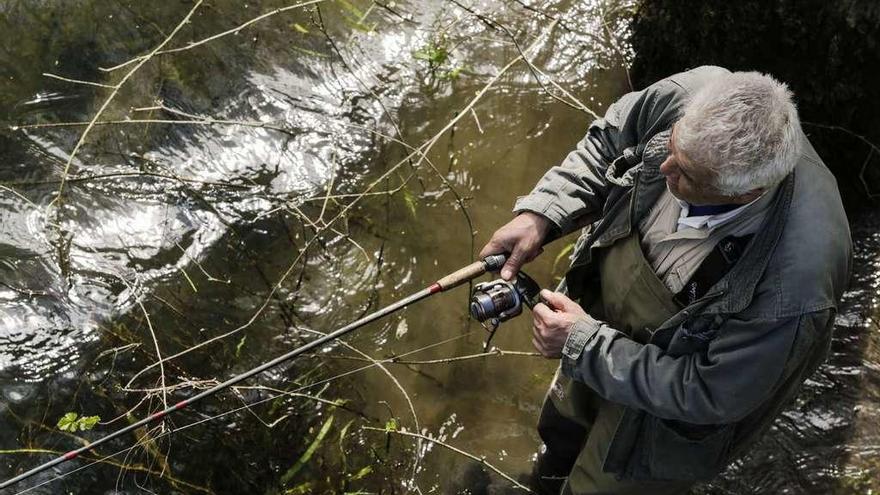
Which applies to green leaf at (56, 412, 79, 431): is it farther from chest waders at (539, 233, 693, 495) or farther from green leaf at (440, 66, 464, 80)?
green leaf at (440, 66, 464, 80)

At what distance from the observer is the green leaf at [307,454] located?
3.67m

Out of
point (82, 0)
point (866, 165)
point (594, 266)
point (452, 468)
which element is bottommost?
point (452, 468)

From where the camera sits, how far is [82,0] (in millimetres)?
4562

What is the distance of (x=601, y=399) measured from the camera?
286 centimetres

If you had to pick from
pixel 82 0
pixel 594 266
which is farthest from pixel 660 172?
pixel 82 0

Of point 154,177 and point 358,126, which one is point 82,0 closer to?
point 154,177

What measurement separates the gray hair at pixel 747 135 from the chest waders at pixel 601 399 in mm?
482

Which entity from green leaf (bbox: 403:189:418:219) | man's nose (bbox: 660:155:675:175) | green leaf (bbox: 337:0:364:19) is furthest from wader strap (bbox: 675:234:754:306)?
green leaf (bbox: 337:0:364:19)

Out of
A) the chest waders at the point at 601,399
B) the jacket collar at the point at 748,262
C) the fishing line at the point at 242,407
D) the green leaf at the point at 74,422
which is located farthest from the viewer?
the fishing line at the point at 242,407

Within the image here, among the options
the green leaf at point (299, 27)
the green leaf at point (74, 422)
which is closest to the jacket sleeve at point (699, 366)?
the green leaf at point (74, 422)

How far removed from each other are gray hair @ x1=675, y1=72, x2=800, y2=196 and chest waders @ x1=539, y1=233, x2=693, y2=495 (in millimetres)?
482

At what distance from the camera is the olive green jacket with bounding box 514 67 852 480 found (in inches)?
78.4

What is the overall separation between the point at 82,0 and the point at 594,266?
3.80 meters

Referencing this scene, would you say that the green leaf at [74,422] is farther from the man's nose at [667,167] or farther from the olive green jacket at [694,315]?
the man's nose at [667,167]
